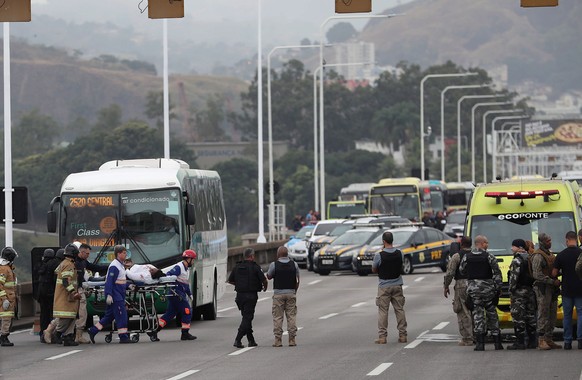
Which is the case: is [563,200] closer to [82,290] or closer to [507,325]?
[507,325]

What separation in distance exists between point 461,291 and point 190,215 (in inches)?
286

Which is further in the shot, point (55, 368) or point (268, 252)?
point (268, 252)

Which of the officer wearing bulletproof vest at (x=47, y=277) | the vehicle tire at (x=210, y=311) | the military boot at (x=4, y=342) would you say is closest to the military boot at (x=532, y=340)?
the officer wearing bulletproof vest at (x=47, y=277)

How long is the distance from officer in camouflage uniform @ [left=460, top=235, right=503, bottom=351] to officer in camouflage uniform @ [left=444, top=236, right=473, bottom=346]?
0.29 m

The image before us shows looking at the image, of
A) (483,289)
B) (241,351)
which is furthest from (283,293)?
(483,289)

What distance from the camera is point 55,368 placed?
21.1 metres

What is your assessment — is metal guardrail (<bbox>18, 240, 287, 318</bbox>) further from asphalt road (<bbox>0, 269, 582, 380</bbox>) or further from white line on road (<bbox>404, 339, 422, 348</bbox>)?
white line on road (<bbox>404, 339, 422, 348</bbox>)

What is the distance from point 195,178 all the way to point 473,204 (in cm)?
785

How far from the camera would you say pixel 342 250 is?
49.4m

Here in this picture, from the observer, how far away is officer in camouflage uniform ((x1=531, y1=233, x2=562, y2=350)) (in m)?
22.0

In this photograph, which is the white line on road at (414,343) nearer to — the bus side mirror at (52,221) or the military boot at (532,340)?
the military boot at (532,340)

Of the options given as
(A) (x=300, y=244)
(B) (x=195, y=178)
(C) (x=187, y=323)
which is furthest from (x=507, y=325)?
(A) (x=300, y=244)

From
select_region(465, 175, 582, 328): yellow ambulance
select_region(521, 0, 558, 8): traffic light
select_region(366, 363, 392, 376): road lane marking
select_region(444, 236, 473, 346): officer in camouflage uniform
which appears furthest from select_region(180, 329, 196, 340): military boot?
select_region(521, 0, 558, 8): traffic light

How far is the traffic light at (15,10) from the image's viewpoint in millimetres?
24656
